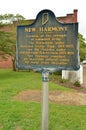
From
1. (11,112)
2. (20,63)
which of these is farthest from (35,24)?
(11,112)

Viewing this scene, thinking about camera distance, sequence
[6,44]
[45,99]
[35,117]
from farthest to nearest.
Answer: [6,44] < [35,117] < [45,99]

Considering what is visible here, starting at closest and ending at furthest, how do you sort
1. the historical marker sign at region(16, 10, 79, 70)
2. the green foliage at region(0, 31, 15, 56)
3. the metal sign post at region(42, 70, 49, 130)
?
1. the historical marker sign at region(16, 10, 79, 70)
2. the metal sign post at region(42, 70, 49, 130)
3. the green foliage at region(0, 31, 15, 56)

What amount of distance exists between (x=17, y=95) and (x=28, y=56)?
5.00 metres

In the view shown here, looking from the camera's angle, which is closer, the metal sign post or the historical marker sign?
the historical marker sign

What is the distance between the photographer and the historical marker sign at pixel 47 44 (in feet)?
20.1

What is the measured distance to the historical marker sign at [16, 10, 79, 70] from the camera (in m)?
6.13

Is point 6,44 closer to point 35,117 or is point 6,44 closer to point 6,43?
point 6,43

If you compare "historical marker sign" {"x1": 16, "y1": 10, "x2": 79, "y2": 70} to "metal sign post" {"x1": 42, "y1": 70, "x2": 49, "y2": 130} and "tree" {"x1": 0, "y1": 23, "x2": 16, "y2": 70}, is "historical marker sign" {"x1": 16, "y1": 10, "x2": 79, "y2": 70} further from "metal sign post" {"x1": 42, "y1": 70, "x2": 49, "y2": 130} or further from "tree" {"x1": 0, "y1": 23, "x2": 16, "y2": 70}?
"tree" {"x1": 0, "y1": 23, "x2": 16, "y2": 70}

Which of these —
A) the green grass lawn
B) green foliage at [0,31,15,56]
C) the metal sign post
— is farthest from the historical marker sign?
green foliage at [0,31,15,56]

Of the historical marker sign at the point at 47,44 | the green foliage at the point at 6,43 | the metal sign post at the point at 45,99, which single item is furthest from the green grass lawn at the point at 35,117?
the green foliage at the point at 6,43

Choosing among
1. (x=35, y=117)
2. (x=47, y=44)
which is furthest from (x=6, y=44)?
(x=47, y=44)

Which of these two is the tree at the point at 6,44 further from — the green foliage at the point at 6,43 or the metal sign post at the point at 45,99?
the metal sign post at the point at 45,99

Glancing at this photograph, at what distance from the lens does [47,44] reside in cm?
626

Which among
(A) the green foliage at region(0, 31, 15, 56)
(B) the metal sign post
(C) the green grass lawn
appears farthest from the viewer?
(A) the green foliage at region(0, 31, 15, 56)
